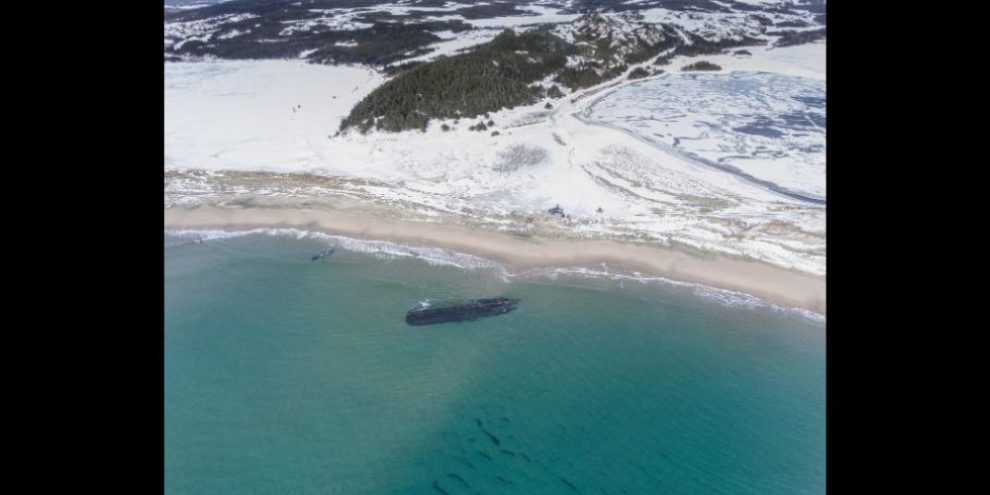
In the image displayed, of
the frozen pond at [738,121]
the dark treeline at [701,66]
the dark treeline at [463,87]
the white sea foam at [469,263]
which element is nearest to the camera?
the white sea foam at [469,263]

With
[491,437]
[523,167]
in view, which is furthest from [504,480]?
[523,167]

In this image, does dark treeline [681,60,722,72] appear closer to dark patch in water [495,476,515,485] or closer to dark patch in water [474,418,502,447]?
dark patch in water [474,418,502,447]

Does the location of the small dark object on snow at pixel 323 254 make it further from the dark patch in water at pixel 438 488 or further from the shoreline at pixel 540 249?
the dark patch in water at pixel 438 488

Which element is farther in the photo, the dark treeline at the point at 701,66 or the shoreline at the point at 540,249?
the dark treeline at the point at 701,66

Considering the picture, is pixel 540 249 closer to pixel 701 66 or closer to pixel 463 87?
pixel 463 87

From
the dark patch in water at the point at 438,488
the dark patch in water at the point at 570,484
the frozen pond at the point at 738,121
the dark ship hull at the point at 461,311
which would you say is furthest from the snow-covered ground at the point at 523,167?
the dark patch in water at the point at 438,488

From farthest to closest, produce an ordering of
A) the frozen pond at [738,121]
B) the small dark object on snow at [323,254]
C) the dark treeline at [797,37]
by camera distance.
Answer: the dark treeline at [797,37] < the frozen pond at [738,121] < the small dark object on snow at [323,254]

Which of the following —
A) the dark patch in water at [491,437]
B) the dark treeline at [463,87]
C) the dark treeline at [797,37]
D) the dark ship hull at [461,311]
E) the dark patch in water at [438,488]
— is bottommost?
the dark patch in water at [438,488]
